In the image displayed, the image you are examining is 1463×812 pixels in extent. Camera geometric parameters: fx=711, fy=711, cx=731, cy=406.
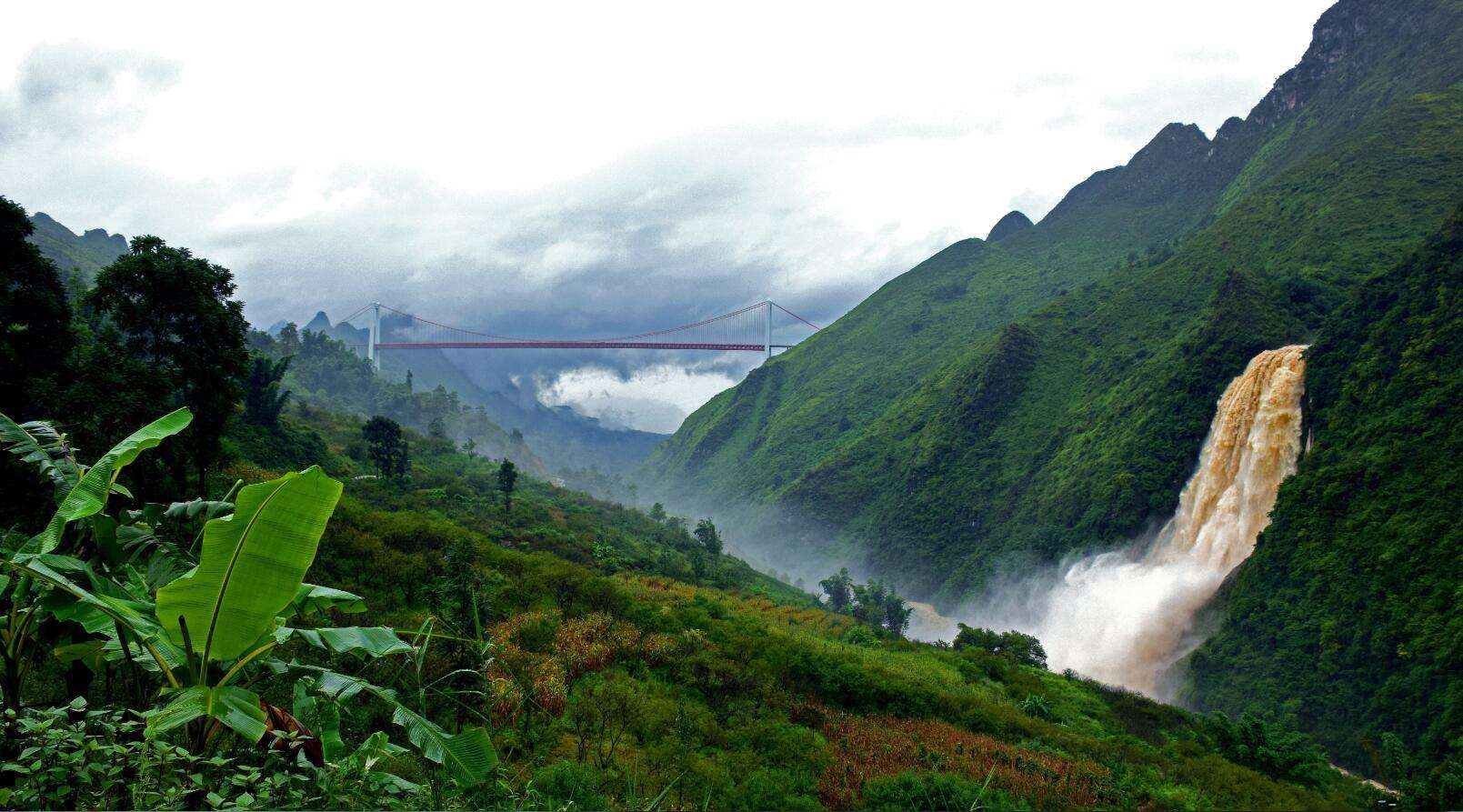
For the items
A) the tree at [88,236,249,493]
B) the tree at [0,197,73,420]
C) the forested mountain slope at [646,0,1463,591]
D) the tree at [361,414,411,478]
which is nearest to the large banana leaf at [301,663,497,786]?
the tree at [0,197,73,420]

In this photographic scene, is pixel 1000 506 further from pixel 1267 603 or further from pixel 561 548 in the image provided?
pixel 561 548

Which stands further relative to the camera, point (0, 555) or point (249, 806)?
point (0, 555)

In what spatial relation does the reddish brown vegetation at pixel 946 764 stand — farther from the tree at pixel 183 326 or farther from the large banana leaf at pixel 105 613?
the tree at pixel 183 326

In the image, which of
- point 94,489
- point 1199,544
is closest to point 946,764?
point 94,489

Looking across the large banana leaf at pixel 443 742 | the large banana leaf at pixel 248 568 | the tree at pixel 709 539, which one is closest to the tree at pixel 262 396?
the tree at pixel 709 539

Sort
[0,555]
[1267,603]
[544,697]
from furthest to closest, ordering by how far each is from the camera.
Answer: [1267,603] < [544,697] < [0,555]

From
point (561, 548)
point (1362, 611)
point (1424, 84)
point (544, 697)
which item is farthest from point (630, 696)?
point (1424, 84)

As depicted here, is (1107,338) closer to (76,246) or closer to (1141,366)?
(1141,366)

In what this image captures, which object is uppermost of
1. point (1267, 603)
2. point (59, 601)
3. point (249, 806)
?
point (59, 601)
